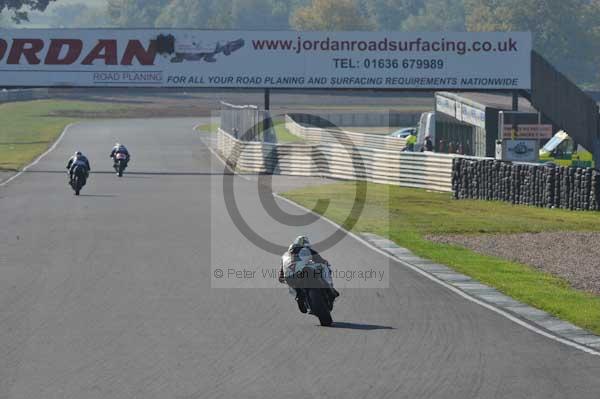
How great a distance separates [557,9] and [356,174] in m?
144

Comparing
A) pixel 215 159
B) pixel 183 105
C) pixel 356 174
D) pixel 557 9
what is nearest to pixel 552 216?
pixel 356 174

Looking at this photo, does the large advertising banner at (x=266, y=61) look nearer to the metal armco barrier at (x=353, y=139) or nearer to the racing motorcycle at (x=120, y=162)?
the racing motorcycle at (x=120, y=162)

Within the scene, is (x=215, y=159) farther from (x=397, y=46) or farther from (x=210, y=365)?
(x=210, y=365)

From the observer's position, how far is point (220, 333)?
14.3 metres

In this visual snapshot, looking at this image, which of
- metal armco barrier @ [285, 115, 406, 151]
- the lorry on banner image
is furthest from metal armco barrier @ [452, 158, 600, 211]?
metal armco barrier @ [285, 115, 406, 151]

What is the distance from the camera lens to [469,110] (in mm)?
53156

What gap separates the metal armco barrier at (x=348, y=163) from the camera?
42.1 meters

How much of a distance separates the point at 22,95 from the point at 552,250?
101 meters

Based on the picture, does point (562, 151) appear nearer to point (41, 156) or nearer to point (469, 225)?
point (469, 225)

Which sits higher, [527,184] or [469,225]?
[527,184]

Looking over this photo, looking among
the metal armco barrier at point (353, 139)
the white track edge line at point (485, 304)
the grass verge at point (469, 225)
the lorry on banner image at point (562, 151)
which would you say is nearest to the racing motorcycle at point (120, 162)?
the grass verge at point (469, 225)

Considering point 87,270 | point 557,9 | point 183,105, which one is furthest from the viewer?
point 557,9

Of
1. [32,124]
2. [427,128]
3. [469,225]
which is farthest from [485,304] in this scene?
[32,124]

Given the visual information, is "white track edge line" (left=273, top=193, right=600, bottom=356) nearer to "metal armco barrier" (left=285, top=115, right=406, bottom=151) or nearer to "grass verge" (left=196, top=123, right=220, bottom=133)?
"metal armco barrier" (left=285, top=115, right=406, bottom=151)
